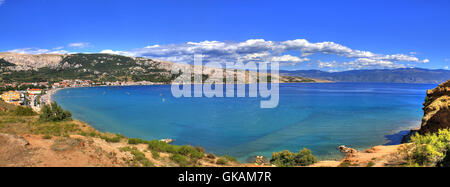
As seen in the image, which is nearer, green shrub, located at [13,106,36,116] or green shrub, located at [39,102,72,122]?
green shrub, located at [39,102,72,122]

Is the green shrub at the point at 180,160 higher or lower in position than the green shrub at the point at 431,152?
lower

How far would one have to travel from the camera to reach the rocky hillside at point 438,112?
66.1 ft

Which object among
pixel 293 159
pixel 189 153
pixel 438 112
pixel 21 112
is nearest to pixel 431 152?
pixel 293 159

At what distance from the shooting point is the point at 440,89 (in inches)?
961

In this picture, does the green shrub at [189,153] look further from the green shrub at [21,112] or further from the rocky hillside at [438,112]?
the green shrub at [21,112]

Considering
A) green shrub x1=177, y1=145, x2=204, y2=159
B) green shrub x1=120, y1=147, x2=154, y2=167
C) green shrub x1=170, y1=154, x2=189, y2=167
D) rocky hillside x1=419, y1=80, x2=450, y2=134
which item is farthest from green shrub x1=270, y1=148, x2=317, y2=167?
rocky hillside x1=419, y1=80, x2=450, y2=134

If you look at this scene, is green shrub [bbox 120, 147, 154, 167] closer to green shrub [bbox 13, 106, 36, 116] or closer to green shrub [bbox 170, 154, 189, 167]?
green shrub [bbox 170, 154, 189, 167]

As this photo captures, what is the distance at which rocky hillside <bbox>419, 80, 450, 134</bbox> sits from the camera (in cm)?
2013

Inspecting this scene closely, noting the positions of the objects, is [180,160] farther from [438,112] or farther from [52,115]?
[438,112]

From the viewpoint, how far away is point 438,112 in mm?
21109

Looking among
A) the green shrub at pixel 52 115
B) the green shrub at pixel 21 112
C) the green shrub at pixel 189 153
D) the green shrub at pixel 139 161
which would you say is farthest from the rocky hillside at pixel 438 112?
the green shrub at pixel 21 112

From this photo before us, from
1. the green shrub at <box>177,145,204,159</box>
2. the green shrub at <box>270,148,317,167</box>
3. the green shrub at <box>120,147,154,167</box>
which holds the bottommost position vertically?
the green shrub at <box>270,148,317,167</box>
